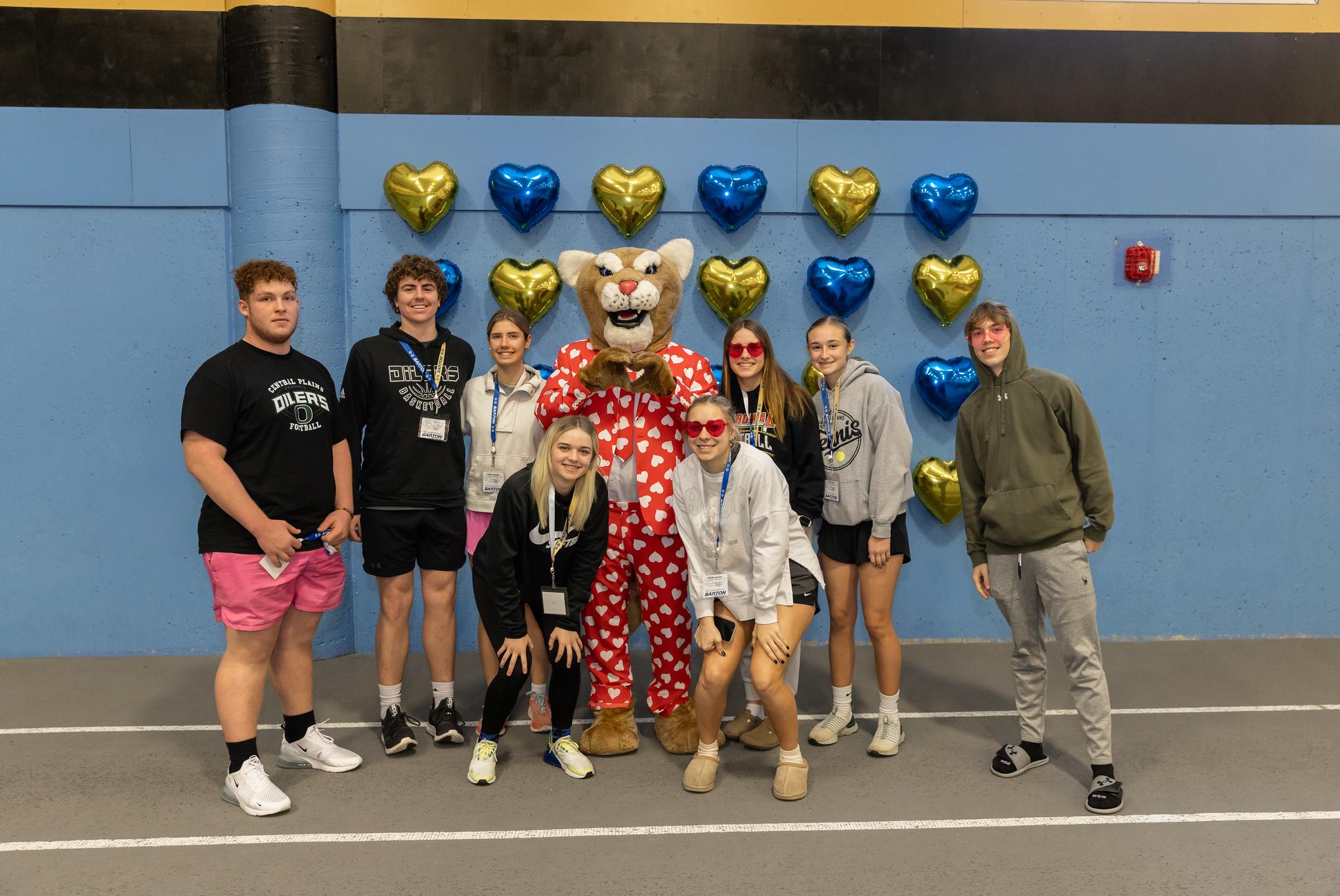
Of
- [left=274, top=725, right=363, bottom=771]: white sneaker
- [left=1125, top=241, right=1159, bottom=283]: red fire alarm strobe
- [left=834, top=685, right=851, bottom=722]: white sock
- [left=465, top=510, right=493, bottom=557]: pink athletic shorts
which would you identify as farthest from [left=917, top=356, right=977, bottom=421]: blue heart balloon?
[left=274, top=725, right=363, bottom=771]: white sneaker

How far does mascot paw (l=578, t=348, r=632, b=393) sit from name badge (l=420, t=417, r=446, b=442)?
0.56 meters

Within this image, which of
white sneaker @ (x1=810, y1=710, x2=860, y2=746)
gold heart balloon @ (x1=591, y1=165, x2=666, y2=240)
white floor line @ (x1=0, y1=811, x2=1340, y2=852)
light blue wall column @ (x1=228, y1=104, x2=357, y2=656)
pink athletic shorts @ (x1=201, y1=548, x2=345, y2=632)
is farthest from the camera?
gold heart balloon @ (x1=591, y1=165, x2=666, y2=240)

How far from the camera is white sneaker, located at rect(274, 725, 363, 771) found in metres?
3.46

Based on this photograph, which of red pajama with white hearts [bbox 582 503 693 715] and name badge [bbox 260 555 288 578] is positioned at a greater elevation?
name badge [bbox 260 555 288 578]

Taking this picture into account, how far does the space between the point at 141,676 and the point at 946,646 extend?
377 centimetres

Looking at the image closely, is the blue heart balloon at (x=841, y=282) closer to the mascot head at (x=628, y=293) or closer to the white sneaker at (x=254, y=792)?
the mascot head at (x=628, y=293)

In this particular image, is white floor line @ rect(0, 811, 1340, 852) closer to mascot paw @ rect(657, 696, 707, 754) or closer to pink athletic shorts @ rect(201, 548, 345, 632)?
mascot paw @ rect(657, 696, 707, 754)

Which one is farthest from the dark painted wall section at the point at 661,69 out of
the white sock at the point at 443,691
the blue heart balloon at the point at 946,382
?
the white sock at the point at 443,691

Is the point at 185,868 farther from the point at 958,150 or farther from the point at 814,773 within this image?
the point at 958,150

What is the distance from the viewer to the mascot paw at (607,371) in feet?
11.3

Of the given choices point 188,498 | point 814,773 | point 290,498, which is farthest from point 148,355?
point 814,773

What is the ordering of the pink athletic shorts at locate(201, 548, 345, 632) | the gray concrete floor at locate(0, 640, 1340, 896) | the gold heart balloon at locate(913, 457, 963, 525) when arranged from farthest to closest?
1. the gold heart balloon at locate(913, 457, 963, 525)
2. the pink athletic shorts at locate(201, 548, 345, 632)
3. the gray concrete floor at locate(0, 640, 1340, 896)

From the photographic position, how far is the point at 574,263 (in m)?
3.75

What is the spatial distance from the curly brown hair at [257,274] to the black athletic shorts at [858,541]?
205 centimetres
